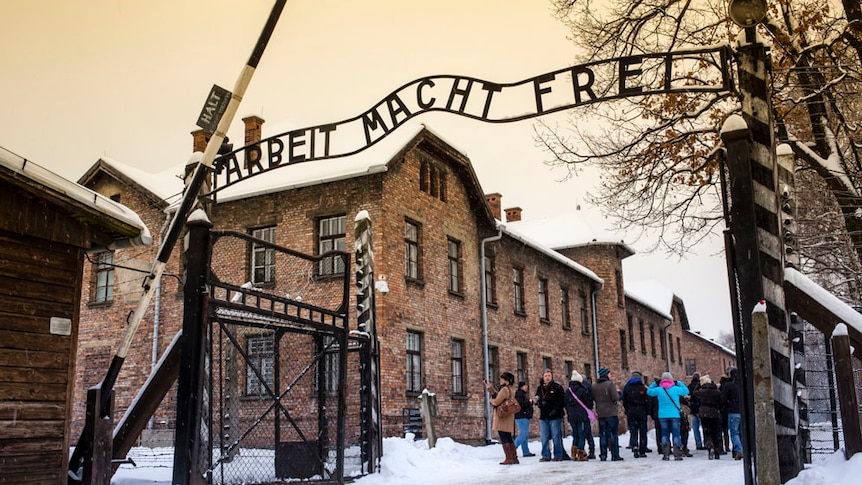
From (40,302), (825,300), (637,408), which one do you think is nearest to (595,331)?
(637,408)

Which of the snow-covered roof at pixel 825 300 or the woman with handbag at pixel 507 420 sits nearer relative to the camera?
the snow-covered roof at pixel 825 300

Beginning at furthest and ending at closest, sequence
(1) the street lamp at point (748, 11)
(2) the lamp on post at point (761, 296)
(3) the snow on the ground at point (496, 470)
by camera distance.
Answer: (3) the snow on the ground at point (496, 470), (1) the street lamp at point (748, 11), (2) the lamp on post at point (761, 296)

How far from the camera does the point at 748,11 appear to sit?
725 cm

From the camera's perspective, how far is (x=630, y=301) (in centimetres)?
4031

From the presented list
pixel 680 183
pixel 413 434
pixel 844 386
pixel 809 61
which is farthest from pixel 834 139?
pixel 413 434

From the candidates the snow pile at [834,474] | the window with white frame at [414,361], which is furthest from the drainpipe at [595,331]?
the snow pile at [834,474]

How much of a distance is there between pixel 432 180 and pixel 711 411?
34.0 ft

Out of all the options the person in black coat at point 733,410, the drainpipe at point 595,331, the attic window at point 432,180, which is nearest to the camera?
the person in black coat at point 733,410

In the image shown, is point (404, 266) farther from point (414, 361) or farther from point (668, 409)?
point (668, 409)

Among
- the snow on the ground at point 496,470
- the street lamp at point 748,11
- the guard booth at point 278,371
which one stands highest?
the street lamp at point 748,11

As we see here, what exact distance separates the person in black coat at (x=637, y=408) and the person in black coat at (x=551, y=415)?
144 cm

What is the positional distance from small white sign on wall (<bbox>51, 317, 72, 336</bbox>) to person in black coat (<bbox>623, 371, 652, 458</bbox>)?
35.6ft

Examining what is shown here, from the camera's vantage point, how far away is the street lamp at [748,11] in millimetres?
7215

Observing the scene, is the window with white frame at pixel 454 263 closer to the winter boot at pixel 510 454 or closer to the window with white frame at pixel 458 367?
the window with white frame at pixel 458 367
